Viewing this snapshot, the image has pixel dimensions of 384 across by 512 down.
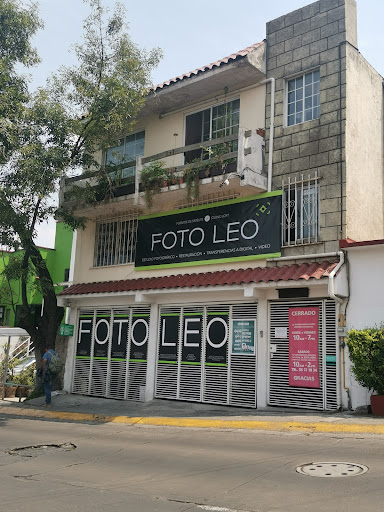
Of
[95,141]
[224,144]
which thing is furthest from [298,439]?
[95,141]

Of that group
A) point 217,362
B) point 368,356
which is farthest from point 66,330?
point 368,356

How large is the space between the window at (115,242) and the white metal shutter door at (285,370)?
546 centimetres

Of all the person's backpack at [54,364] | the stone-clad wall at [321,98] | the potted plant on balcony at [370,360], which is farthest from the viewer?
the person's backpack at [54,364]

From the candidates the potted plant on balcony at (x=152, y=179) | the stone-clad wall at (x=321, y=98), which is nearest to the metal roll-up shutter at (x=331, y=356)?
the stone-clad wall at (x=321, y=98)

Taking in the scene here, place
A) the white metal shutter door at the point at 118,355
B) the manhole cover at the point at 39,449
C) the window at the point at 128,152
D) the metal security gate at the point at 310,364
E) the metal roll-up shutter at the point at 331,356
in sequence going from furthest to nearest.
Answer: the window at the point at 128,152
the white metal shutter door at the point at 118,355
the metal security gate at the point at 310,364
the metal roll-up shutter at the point at 331,356
the manhole cover at the point at 39,449

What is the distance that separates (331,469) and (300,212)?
765cm

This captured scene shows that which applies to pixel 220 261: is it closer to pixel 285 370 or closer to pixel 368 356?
pixel 285 370

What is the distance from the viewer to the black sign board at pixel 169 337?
14695 mm

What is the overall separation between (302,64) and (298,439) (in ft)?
31.5

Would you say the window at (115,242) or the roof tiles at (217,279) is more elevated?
the window at (115,242)

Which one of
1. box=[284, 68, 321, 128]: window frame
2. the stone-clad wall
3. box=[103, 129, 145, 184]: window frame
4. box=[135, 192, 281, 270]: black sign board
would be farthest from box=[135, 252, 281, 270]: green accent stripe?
box=[284, 68, 321, 128]: window frame

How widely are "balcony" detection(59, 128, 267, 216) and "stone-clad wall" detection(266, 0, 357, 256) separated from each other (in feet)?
2.42

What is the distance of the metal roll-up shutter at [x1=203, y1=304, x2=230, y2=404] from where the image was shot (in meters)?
13.5

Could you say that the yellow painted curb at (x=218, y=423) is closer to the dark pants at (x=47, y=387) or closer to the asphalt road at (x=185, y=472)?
the asphalt road at (x=185, y=472)
